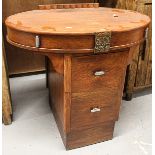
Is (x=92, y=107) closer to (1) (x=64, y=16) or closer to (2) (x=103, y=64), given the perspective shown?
(2) (x=103, y=64)

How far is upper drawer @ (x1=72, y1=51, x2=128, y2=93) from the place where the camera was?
1215 millimetres

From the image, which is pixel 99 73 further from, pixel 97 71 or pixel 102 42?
pixel 102 42

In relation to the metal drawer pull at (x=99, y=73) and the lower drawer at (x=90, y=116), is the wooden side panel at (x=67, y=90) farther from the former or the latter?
the metal drawer pull at (x=99, y=73)

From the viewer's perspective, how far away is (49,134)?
5.33ft

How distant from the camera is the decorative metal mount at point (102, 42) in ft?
3.62

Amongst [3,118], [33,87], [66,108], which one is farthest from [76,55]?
[33,87]

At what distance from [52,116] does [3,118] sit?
35 centimetres

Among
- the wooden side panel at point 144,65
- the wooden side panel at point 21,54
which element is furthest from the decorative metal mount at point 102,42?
the wooden side panel at point 21,54

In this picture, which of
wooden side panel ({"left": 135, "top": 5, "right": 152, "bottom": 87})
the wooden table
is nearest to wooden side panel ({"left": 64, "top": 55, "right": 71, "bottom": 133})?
the wooden table

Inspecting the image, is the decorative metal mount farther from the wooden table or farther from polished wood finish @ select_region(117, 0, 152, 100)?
polished wood finish @ select_region(117, 0, 152, 100)

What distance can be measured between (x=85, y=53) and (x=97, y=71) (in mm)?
140

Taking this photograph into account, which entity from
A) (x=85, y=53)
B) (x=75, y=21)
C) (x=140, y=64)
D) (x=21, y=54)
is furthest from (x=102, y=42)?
(x=21, y=54)

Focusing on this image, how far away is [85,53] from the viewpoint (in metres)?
1.18

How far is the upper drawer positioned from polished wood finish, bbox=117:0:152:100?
473mm
